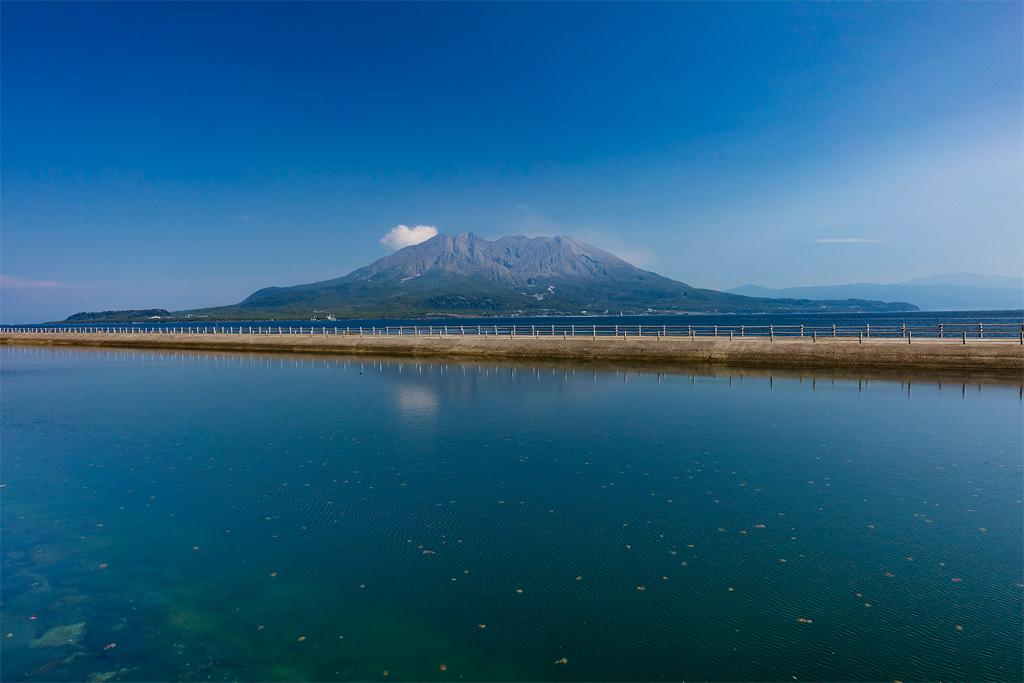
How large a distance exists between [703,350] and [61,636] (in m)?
52.3

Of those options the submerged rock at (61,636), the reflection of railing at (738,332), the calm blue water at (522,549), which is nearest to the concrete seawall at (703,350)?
the reflection of railing at (738,332)

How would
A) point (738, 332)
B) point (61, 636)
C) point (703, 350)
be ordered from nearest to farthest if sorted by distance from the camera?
point (61, 636) < point (703, 350) < point (738, 332)

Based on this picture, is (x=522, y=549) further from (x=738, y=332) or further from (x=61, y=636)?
(x=738, y=332)

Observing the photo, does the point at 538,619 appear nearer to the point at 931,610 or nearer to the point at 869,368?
the point at 931,610

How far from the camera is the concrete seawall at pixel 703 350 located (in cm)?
4403

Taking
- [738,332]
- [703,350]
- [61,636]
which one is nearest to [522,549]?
[61,636]

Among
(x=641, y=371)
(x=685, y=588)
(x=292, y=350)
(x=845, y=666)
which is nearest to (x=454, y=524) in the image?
(x=685, y=588)

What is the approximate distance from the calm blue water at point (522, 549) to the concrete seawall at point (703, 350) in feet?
60.7

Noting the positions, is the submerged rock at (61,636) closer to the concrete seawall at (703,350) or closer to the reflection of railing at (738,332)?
the concrete seawall at (703,350)

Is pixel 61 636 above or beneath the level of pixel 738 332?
beneath

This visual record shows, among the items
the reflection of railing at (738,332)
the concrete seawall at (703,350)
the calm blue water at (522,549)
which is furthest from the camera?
the reflection of railing at (738,332)

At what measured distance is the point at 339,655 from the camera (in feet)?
31.1

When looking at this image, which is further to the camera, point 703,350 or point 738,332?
point 738,332

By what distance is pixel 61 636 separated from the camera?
400 inches
